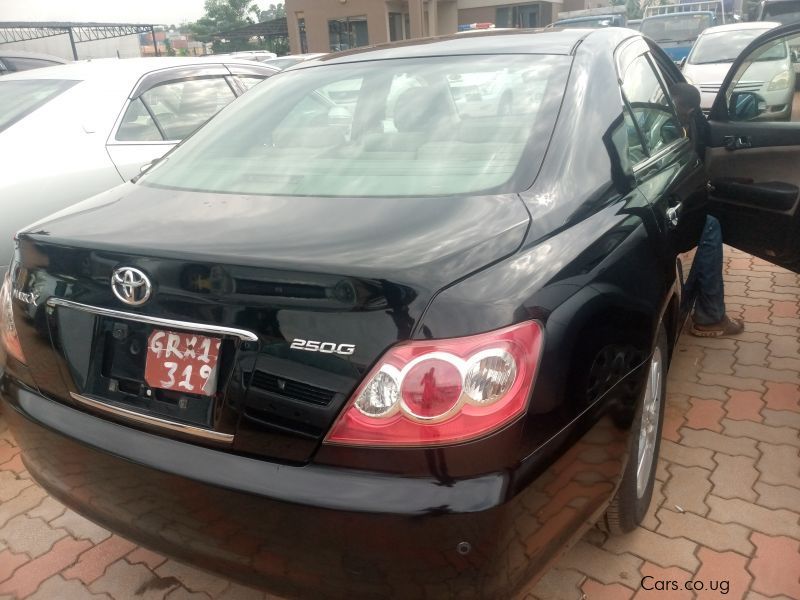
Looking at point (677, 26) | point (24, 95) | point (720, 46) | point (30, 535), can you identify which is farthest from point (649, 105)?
point (677, 26)

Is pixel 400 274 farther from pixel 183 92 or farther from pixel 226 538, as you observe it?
pixel 183 92

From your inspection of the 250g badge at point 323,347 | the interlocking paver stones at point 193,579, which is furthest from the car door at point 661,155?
the interlocking paver stones at point 193,579

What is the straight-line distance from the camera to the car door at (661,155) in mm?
2205

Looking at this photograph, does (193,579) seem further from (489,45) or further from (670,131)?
(670,131)

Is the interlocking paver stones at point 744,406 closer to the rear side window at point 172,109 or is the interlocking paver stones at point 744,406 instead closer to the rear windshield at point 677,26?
the rear side window at point 172,109

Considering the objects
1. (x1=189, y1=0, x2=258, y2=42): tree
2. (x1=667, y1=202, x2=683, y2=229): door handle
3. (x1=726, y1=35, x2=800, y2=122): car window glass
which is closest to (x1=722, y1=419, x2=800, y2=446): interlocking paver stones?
(x1=667, y1=202, x2=683, y2=229): door handle

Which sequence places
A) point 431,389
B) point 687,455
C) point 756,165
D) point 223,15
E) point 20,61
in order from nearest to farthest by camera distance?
point 431,389 < point 687,455 < point 756,165 < point 20,61 < point 223,15

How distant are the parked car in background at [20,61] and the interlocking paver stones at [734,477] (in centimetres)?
683

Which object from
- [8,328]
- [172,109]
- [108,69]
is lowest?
[8,328]

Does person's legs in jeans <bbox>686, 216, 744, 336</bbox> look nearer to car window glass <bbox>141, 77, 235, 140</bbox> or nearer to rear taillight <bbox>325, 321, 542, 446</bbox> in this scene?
rear taillight <bbox>325, 321, 542, 446</bbox>

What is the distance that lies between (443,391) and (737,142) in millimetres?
2655

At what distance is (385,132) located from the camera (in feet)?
7.04

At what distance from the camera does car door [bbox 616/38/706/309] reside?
221 centimetres

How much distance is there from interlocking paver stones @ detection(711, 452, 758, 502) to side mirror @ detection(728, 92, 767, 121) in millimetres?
1694
